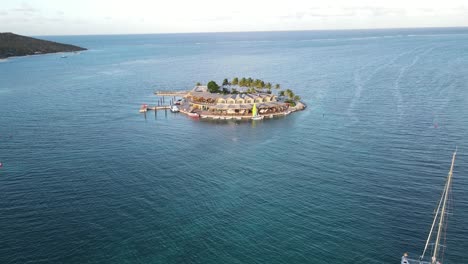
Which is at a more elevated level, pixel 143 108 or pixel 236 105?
pixel 236 105

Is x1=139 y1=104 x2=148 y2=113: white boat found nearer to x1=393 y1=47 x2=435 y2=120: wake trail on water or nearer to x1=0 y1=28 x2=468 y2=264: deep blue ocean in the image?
x1=0 y1=28 x2=468 y2=264: deep blue ocean

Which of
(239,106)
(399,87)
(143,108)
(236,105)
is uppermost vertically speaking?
(399,87)

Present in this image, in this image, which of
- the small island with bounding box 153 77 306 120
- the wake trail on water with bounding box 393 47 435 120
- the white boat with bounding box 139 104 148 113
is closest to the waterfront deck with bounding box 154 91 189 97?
the small island with bounding box 153 77 306 120

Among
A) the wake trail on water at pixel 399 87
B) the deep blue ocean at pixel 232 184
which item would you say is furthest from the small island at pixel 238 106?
the wake trail on water at pixel 399 87

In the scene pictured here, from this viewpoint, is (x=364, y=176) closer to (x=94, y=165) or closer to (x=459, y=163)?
(x=459, y=163)

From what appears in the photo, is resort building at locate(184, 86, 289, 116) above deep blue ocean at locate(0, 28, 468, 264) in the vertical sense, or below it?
above

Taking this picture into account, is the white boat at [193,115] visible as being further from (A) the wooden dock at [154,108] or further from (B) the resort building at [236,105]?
(A) the wooden dock at [154,108]

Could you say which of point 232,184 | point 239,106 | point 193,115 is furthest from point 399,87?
point 232,184

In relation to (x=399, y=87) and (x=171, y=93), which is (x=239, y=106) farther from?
(x=399, y=87)
